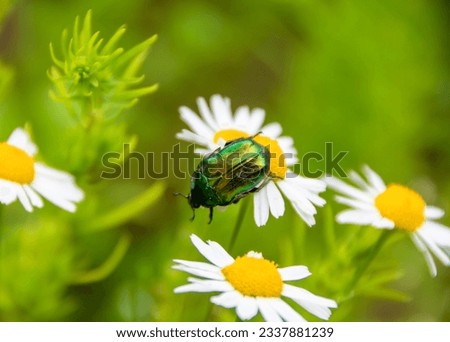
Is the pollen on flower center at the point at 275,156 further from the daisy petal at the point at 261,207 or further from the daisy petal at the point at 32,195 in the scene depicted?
the daisy petal at the point at 32,195

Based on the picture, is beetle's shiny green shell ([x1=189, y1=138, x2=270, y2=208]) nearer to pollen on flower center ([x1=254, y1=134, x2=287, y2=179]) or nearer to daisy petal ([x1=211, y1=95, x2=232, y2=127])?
pollen on flower center ([x1=254, y1=134, x2=287, y2=179])

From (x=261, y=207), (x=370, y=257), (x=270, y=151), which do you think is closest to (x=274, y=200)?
(x=261, y=207)

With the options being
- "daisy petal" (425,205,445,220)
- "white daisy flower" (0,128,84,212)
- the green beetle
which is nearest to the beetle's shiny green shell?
the green beetle

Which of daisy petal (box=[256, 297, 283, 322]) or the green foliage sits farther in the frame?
the green foliage

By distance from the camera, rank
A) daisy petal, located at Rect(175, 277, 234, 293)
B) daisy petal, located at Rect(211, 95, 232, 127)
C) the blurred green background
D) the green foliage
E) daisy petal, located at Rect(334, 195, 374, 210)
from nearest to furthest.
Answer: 1. daisy petal, located at Rect(175, 277, 234, 293)
2. the green foliage
3. daisy petal, located at Rect(334, 195, 374, 210)
4. daisy petal, located at Rect(211, 95, 232, 127)
5. the blurred green background

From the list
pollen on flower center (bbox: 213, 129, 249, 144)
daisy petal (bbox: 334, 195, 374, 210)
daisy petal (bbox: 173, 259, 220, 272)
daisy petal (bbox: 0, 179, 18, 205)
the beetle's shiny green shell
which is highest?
pollen on flower center (bbox: 213, 129, 249, 144)

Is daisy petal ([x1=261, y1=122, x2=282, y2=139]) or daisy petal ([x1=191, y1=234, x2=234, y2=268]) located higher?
daisy petal ([x1=261, y1=122, x2=282, y2=139])

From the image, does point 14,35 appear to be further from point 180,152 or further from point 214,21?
point 214,21
